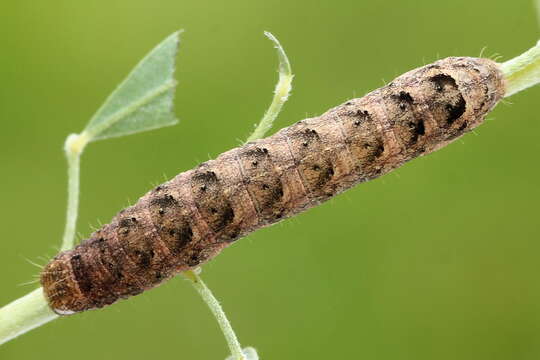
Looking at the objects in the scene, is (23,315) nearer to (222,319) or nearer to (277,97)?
(222,319)

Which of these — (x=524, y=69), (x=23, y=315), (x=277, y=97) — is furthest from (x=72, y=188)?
(x=524, y=69)

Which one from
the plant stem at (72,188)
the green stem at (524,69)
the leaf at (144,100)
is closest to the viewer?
the green stem at (524,69)

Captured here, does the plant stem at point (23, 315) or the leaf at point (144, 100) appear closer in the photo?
the plant stem at point (23, 315)

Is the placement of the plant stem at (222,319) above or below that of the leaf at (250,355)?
above

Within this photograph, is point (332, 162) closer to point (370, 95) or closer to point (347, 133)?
point (347, 133)

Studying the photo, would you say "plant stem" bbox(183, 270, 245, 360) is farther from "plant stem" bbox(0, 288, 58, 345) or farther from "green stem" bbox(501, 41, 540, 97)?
"green stem" bbox(501, 41, 540, 97)

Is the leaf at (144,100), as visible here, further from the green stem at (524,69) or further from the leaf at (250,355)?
→ the green stem at (524,69)

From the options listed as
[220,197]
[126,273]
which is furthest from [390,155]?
[126,273]

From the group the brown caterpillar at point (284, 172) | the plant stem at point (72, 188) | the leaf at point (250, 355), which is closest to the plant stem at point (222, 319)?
the leaf at point (250, 355)
